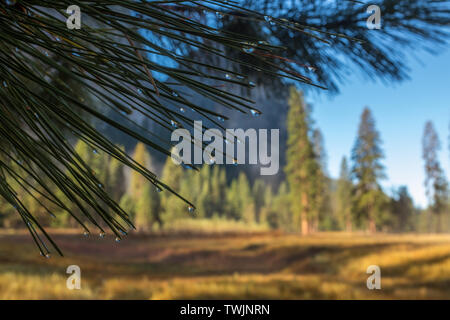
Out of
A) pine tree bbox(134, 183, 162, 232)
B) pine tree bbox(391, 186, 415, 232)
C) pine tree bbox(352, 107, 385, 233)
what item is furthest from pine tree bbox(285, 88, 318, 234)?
pine tree bbox(134, 183, 162, 232)

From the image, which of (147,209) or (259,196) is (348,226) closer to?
(259,196)

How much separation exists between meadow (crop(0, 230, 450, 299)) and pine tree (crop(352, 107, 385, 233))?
0.42 m

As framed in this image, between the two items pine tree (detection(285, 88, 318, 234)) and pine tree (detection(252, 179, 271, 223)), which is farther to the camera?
pine tree (detection(285, 88, 318, 234))

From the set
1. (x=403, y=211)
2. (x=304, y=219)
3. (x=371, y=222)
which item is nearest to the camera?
(x=304, y=219)

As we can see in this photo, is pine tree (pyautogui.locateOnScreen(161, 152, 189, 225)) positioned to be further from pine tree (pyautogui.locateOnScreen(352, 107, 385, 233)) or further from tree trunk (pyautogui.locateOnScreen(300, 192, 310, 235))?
pine tree (pyautogui.locateOnScreen(352, 107, 385, 233))

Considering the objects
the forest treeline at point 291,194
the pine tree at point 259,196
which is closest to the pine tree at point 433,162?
the forest treeline at point 291,194

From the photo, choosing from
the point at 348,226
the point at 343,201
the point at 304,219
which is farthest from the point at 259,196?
the point at 343,201

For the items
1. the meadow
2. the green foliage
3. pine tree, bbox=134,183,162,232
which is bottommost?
the meadow

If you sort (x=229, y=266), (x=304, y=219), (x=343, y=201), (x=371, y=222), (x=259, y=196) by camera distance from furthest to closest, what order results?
(x=343, y=201) → (x=371, y=222) → (x=304, y=219) → (x=259, y=196) → (x=229, y=266)

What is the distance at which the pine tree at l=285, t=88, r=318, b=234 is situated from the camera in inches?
106

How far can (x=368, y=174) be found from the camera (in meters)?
2.74

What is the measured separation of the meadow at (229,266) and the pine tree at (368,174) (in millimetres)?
420

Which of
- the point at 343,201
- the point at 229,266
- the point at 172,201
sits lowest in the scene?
the point at 229,266

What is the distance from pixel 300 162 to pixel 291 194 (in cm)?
28
